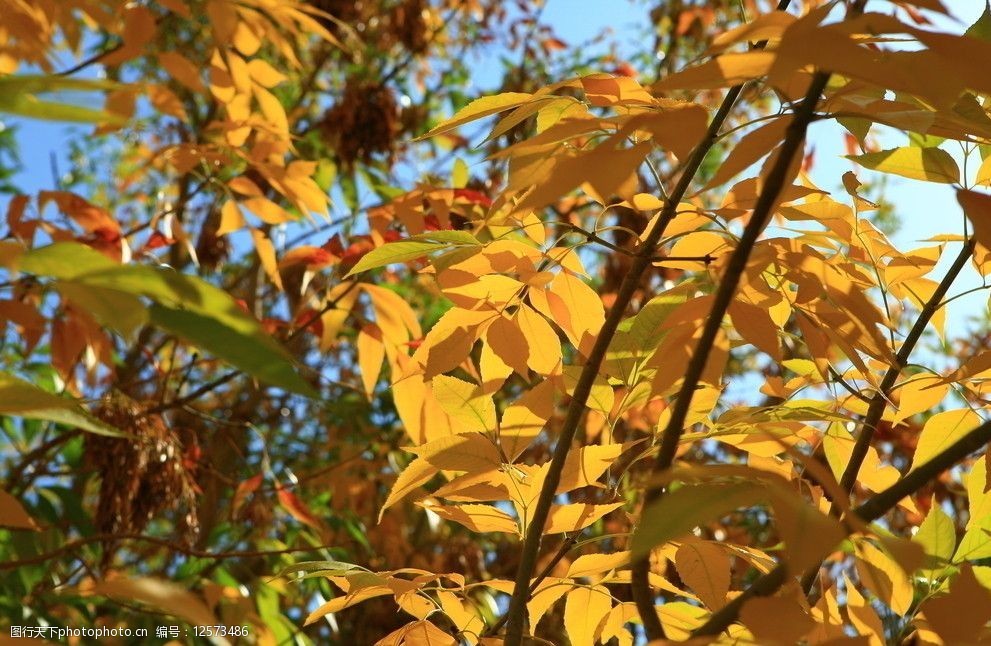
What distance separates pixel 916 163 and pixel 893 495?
160mm

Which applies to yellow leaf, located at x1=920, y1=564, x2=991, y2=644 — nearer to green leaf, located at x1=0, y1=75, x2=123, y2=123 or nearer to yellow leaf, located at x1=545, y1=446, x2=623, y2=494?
yellow leaf, located at x1=545, y1=446, x2=623, y2=494

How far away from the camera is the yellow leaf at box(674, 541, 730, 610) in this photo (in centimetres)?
37

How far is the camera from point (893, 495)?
264 mm

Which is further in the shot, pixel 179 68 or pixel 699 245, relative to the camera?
pixel 179 68

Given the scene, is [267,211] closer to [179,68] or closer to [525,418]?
[179,68]

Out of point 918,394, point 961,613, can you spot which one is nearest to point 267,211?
point 918,394

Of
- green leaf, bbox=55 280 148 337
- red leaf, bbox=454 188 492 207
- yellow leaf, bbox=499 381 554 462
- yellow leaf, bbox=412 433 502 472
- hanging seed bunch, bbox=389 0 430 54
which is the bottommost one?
green leaf, bbox=55 280 148 337

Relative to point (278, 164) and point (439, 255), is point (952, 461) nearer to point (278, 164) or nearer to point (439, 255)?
point (439, 255)

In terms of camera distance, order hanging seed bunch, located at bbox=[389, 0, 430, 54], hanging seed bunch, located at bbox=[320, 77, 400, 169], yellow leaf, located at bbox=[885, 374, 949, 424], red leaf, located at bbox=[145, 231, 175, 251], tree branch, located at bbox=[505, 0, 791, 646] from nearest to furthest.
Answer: tree branch, located at bbox=[505, 0, 791, 646]
yellow leaf, located at bbox=[885, 374, 949, 424]
red leaf, located at bbox=[145, 231, 175, 251]
hanging seed bunch, located at bbox=[320, 77, 400, 169]
hanging seed bunch, located at bbox=[389, 0, 430, 54]

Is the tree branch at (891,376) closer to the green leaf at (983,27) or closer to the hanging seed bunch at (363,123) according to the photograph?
the green leaf at (983,27)

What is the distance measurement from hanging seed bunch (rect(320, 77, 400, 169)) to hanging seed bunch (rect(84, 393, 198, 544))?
0.68 metres

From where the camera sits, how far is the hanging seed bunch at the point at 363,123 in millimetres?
1454

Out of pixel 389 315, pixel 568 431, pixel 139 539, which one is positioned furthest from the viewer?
pixel 389 315

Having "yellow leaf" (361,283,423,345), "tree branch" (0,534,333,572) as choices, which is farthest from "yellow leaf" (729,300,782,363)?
"yellow leaf" (361,283,423,345)
